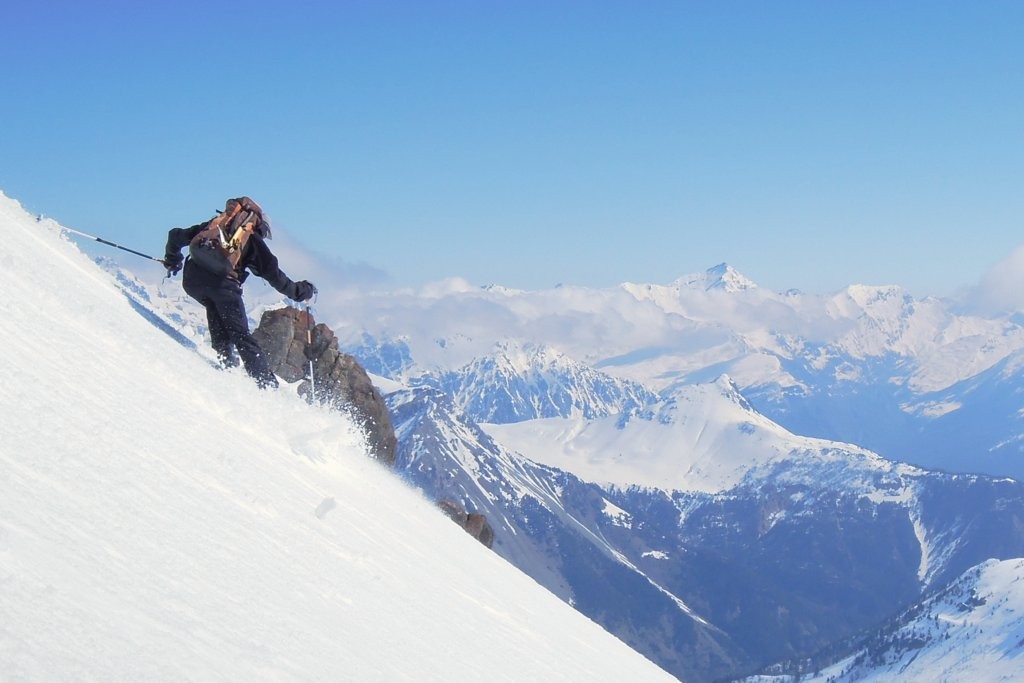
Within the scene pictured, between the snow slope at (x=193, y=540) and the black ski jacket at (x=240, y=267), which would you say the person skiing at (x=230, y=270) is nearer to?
the black ski jacket at (x=240, y=267)

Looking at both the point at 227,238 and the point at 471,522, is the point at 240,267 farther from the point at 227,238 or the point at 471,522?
the point at 471,522

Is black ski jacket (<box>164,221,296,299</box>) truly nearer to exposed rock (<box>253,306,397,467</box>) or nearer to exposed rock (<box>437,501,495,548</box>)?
exposed rock (<box>253,306,397,467</box>)

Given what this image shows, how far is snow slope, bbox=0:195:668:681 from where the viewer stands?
417cm

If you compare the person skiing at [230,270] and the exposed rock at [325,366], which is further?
the exposed rock at [325,366]

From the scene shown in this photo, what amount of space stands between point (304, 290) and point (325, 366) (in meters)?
29.7

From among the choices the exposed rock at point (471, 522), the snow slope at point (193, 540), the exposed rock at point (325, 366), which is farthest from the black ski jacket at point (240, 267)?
the exposed rock at point (471, 522)

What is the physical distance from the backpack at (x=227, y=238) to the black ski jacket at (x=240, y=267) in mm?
119

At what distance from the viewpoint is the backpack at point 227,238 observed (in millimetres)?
14180

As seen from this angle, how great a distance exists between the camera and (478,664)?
7781 mm

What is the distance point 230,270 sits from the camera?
14.3m

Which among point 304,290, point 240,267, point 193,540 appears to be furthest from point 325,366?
point 193,540

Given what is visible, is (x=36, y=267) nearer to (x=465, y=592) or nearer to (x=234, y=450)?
(x=234, y=450)

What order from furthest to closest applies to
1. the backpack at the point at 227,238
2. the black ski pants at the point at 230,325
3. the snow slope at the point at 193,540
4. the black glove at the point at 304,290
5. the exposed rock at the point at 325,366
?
the exposed rock at the point at 325,366 < the black glove at the point at 304,290 < the black ski pants at the point at 230,325 < the backpack at the point at 227,238 < the snow slope at the point at 193,540

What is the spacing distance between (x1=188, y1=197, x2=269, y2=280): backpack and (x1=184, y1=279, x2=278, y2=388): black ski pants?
30 cm
